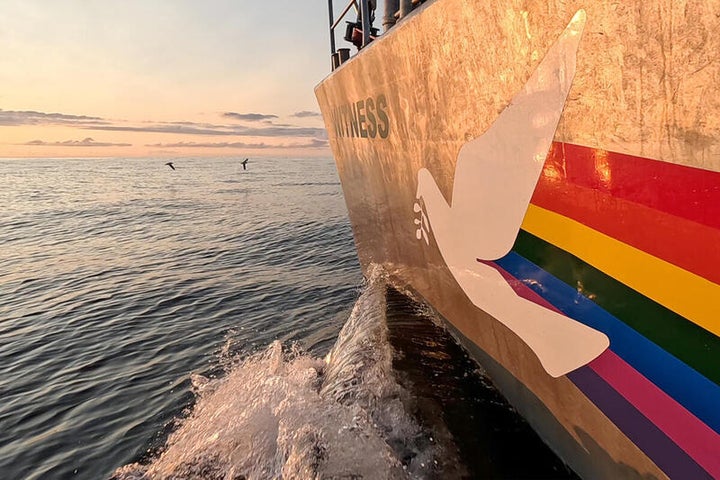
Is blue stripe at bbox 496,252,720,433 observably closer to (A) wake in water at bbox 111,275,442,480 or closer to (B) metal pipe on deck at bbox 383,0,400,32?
(A) wake in water at bbox 111,275,442,480

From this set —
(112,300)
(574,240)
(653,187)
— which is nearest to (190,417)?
(574,240)

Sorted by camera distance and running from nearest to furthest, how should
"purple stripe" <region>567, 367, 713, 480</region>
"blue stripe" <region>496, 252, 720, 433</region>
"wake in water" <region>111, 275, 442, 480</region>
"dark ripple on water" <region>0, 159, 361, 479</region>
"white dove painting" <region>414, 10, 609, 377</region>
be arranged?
"blue stripe" <region>496, 252, 720, 433</region>, "purple stripe" <region>567, 367, 713, 480</region>, "white dove painting" <region>414, 10, 609, 377</region>, "wake in water" <region>111, 275, 442, 480</region>, "dark ripple on water" <region>0, 159, 361, 479</region>

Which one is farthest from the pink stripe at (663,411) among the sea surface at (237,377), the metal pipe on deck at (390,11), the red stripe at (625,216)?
the metal pipe on deck at (390,11)

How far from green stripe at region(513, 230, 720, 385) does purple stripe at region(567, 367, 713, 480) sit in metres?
0.40

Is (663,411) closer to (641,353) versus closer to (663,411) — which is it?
(663,411)

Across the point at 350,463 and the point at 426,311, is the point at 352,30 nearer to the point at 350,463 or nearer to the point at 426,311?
the point at 426,311

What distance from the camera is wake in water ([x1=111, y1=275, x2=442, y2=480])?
2.68 m

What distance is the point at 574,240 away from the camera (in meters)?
2.04

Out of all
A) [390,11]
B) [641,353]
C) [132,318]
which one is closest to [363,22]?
[390,11]

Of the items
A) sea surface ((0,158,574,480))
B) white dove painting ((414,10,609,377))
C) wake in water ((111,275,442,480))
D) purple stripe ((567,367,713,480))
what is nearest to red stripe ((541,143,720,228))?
white dove painting ((414,10,609,377))

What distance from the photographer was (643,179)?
63.9 inches

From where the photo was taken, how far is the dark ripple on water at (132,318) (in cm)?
487

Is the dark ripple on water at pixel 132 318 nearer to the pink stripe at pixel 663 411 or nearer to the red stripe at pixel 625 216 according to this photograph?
the pink stripe at pixel 663 411

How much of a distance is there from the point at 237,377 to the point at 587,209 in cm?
480
